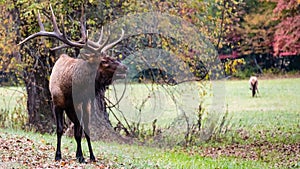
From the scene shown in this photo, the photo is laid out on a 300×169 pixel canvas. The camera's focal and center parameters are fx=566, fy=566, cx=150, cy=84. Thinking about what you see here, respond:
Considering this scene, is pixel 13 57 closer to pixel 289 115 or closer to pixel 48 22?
pixel 48 22

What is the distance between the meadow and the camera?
9133mm

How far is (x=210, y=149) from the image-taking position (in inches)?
522

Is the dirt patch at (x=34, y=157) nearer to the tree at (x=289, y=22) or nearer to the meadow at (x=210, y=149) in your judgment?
the meadow at (x=210, y=149)

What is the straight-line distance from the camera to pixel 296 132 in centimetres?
1581

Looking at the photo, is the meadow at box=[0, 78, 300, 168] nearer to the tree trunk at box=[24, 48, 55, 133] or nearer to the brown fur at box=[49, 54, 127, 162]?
the tree trunk at box=[24, 48, 55, 133]

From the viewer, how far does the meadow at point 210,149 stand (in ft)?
30.0

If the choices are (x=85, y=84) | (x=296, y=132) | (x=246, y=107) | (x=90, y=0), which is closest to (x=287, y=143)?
(x=296, y=132)

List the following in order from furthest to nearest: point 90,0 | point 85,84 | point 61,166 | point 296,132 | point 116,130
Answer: point 296,132 → point 116,130 → point 90,0 → point 85,84 → point 61,166

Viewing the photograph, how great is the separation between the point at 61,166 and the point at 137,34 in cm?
646

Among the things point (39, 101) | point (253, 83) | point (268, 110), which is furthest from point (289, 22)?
point (39, 101)

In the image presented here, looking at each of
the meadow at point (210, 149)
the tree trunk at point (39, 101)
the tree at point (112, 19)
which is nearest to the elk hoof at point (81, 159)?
the meadow at point (210, 149)

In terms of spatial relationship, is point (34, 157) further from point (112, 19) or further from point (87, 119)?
point (112, 19)

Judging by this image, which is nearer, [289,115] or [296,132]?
[296,132]

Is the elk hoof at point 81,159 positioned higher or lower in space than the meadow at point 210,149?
higher
